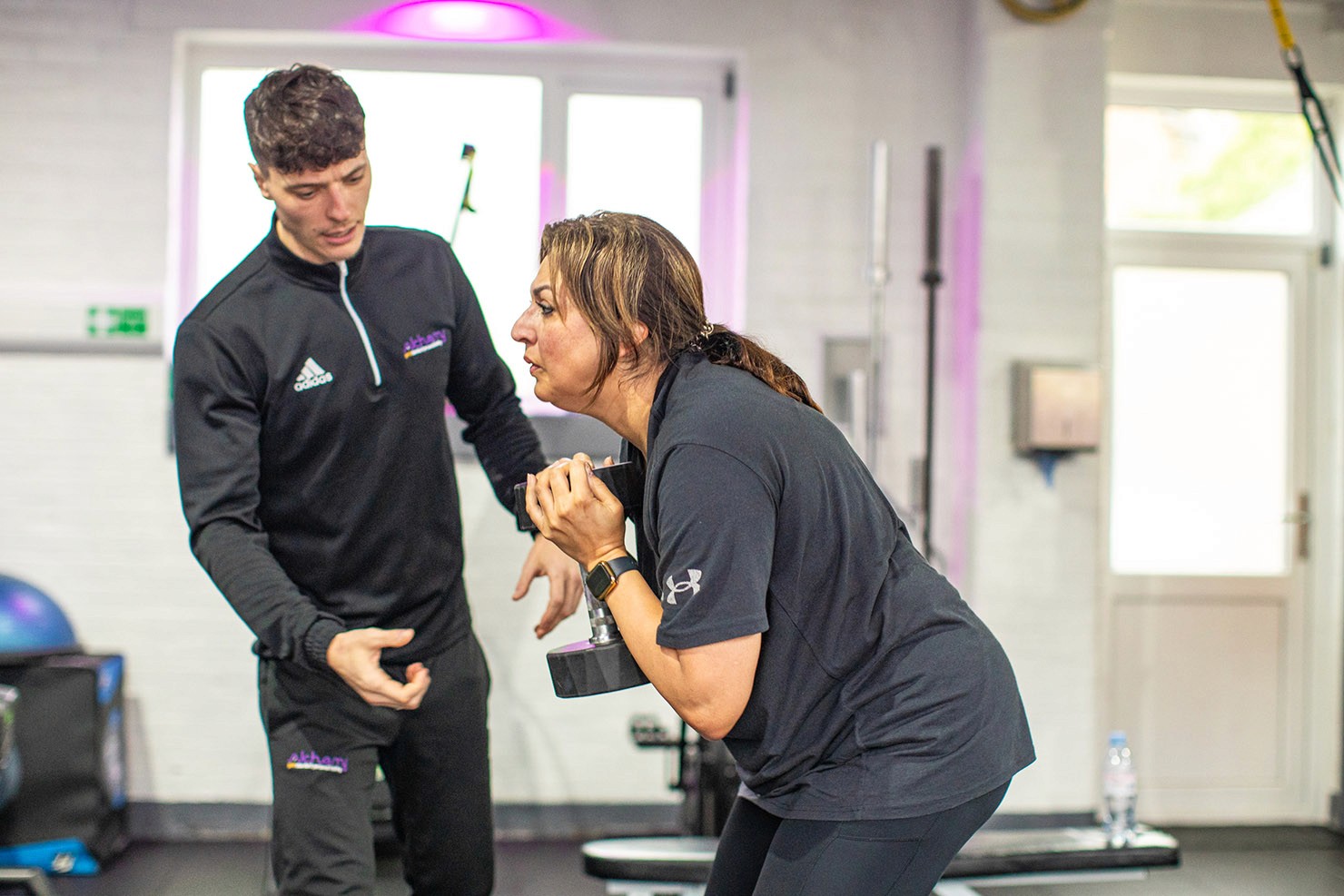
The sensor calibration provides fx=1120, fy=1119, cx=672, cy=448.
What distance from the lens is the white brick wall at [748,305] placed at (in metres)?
3.62

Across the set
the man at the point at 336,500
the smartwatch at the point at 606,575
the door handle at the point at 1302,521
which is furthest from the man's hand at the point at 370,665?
the door handle at the point at 1302,521

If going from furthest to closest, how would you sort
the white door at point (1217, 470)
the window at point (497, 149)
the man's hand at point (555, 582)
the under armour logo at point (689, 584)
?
the white door at point (1217, 470) < the window at point (497, 149) < the man's hand at point (555, 582) < the under armour logo at point (689, 584)

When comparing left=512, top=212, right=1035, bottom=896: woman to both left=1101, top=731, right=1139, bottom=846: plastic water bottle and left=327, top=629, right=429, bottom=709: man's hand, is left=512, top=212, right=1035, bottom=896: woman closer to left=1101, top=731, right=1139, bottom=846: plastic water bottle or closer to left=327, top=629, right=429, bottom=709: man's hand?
left=327, top=629, right=429, bottom=709: man's hand

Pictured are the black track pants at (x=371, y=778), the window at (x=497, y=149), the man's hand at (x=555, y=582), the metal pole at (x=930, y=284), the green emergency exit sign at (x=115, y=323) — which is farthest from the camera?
the window at (x=497, y=149)

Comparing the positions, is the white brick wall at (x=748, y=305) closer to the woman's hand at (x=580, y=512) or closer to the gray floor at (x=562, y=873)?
the gray floor at (x=562, y=873)

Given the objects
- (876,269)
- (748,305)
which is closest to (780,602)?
(876,269)

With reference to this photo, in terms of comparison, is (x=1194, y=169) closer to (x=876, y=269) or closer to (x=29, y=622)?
(x=876, y=269)

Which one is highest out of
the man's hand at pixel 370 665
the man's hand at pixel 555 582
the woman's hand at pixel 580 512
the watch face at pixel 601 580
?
the woman's hand at pixel 580 512

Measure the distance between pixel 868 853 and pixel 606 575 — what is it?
411 millimetres

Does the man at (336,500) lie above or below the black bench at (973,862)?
above

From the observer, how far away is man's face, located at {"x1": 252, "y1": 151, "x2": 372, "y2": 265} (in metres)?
1.69

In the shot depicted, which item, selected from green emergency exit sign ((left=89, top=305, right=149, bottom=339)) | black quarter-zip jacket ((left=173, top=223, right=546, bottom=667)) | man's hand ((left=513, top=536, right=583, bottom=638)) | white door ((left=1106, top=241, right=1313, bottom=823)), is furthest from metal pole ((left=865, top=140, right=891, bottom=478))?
green emergency exit sign ((left=89, top=305, right=149, bottom=339))

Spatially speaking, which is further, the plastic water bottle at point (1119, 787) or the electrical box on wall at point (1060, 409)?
the electrical box on wall at point (1060, 409)

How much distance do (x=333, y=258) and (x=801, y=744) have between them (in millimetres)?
1065
